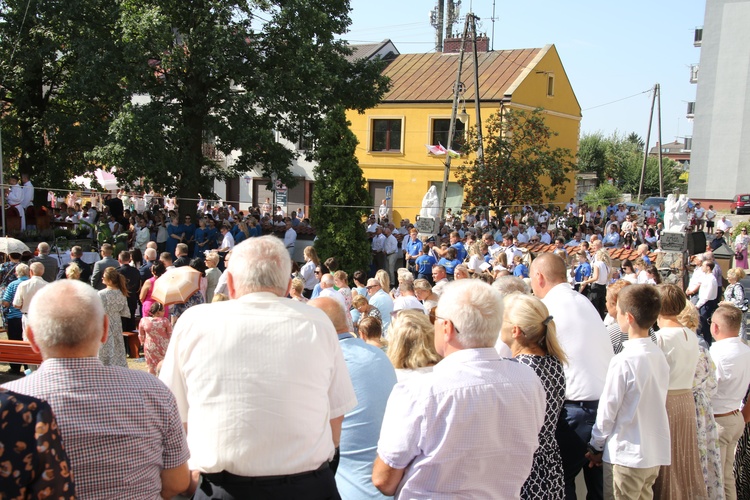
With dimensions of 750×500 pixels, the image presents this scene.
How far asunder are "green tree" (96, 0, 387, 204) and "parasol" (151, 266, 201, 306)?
9.93 metres

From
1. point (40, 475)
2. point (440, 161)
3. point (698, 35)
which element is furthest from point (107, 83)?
point (698, 35)

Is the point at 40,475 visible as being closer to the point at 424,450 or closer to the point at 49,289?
the point at 49,289

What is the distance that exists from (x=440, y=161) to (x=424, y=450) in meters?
33.1

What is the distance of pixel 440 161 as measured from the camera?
35.3 meters

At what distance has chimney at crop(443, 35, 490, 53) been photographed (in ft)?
125

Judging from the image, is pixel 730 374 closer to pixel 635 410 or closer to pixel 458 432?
pixel 635 410

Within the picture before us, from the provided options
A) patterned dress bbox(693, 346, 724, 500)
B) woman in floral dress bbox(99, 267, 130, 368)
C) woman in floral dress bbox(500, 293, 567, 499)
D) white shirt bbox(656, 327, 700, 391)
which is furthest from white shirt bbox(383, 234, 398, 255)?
woman in floral dress bbox(500, 293, 567, 499)

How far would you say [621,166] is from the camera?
185 feet

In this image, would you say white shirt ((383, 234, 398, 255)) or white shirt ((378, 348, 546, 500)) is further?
white shirt ((383, 234, 398, 255))

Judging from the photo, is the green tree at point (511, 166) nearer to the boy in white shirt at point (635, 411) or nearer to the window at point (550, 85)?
the window at point (550, 85)

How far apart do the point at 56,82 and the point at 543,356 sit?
21388mm

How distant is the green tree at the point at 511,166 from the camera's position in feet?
83.4

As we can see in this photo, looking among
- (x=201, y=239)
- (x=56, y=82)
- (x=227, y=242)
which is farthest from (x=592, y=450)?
(x=56, y=82)

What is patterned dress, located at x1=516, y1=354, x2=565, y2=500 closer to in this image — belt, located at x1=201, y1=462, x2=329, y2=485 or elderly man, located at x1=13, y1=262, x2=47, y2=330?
belt, located at x1=201, y1=462, x2=329, y2=485
